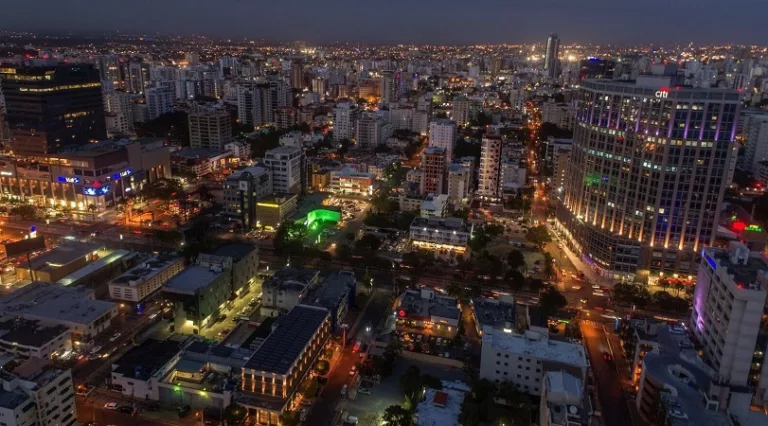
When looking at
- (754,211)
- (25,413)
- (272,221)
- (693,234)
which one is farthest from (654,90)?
(25,413)

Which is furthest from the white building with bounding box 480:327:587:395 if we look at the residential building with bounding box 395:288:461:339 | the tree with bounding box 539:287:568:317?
the tree with bounding box 539:287:568:317

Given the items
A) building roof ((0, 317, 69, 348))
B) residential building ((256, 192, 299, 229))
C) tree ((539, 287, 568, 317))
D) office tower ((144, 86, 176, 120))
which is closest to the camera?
building roof ((0, 317, 69, 348))

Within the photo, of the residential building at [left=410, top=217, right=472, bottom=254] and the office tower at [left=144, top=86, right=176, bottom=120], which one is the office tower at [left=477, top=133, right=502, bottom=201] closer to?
the residential building at [left=410, top=217, right=472, bottom=254]

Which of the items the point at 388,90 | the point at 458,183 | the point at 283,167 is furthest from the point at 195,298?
the point at 388,90

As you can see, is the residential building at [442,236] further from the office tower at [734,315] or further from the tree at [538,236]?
Result: the office tower at [734,315]

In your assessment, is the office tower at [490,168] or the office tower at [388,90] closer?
the office tower at [490,168]

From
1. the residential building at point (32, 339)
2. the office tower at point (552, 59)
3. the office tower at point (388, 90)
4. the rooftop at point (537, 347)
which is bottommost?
the residential building at point (32, 339)

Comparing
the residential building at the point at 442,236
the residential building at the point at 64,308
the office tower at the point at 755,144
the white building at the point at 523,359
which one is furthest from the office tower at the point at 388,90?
the white building at the point at 523,359

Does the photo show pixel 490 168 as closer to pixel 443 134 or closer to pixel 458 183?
pixel 458 183
